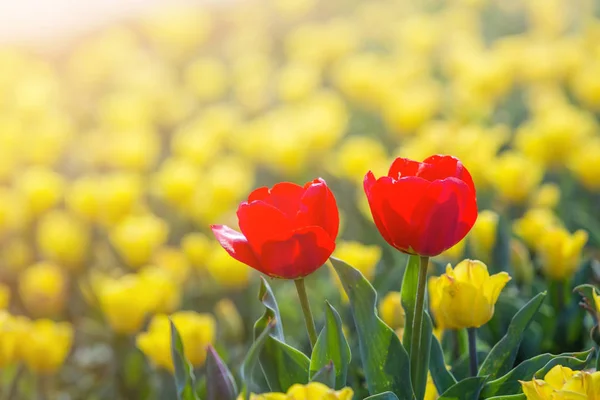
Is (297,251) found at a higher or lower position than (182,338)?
higher

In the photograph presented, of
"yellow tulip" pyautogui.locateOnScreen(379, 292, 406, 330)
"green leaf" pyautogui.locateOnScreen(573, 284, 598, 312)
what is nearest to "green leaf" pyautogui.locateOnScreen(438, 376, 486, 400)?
"green leaf" pyautogui.locateOnScreen(573, 284, 598, 312)

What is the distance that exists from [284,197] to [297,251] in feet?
0.40

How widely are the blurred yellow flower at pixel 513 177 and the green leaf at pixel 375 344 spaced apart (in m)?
1.31

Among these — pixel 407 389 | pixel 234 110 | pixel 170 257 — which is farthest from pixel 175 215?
pixel 407 389

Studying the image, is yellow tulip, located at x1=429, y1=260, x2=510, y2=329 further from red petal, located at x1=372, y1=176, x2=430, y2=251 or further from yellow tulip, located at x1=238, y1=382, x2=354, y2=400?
yellow tulip, located at x1=238, y1=382, x2=354, y2=400

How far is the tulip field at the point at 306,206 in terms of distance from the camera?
1.30 m

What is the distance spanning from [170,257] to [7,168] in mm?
1298

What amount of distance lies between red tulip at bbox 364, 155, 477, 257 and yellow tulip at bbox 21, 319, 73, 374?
115 centimetres

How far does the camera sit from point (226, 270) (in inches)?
101

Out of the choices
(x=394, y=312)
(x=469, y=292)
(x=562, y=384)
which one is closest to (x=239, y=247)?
(x=469, y=292)

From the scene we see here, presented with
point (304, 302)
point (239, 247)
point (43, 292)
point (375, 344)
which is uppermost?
point (239, 247)

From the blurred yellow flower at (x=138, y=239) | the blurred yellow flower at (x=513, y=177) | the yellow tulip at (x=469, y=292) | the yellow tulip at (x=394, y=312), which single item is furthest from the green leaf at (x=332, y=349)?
the blurred yellow flower at (x=138, y=239)

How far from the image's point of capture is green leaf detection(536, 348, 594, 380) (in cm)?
132

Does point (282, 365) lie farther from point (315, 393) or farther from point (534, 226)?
point (534, 226)
